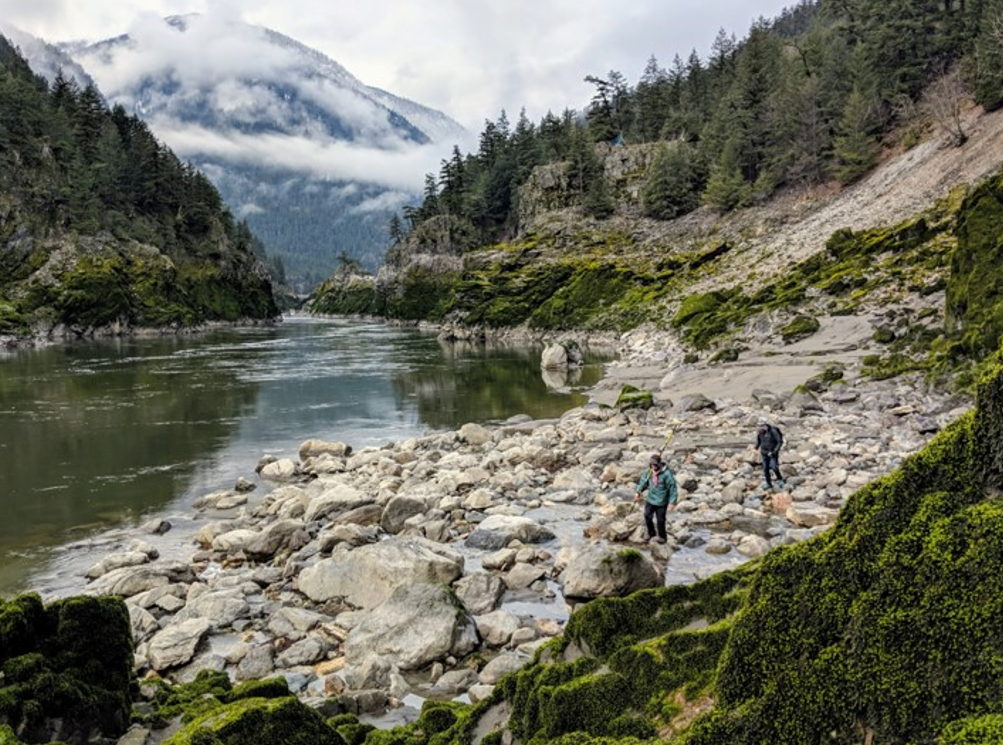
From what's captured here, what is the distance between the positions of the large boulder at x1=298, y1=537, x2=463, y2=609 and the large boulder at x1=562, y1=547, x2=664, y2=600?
2.90 metres

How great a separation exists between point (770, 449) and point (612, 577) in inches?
324

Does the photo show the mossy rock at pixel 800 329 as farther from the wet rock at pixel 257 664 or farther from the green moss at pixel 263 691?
the green moss at pixel 263 691

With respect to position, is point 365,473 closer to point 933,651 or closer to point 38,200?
point 933,651

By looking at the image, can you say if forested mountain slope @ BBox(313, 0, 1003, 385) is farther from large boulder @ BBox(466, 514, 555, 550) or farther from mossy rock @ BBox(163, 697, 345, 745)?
mossy rock @ BBox(163, 697, 345, 745)

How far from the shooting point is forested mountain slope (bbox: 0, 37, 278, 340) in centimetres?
10206

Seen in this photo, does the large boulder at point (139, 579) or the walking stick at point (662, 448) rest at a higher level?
the walking stick at point (662, 448)

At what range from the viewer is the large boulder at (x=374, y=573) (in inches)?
500

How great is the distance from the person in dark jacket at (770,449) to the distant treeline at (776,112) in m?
52.9

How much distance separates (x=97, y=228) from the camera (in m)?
116

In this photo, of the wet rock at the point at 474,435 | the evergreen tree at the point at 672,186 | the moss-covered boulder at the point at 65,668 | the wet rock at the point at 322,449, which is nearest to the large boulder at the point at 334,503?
the wet rock at the point at 322,449

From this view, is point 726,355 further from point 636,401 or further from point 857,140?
point 857,140

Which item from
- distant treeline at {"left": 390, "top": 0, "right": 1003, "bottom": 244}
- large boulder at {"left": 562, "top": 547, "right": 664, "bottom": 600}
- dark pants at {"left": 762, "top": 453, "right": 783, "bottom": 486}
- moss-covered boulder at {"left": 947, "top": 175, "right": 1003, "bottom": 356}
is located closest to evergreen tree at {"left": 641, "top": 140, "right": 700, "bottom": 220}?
distant treeline at {"left": 390, "top": 0, "right": 1003, "bottom": 244}

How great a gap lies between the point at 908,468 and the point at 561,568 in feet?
32.4

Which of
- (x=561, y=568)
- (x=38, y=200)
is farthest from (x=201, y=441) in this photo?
(x=38, y=200)
